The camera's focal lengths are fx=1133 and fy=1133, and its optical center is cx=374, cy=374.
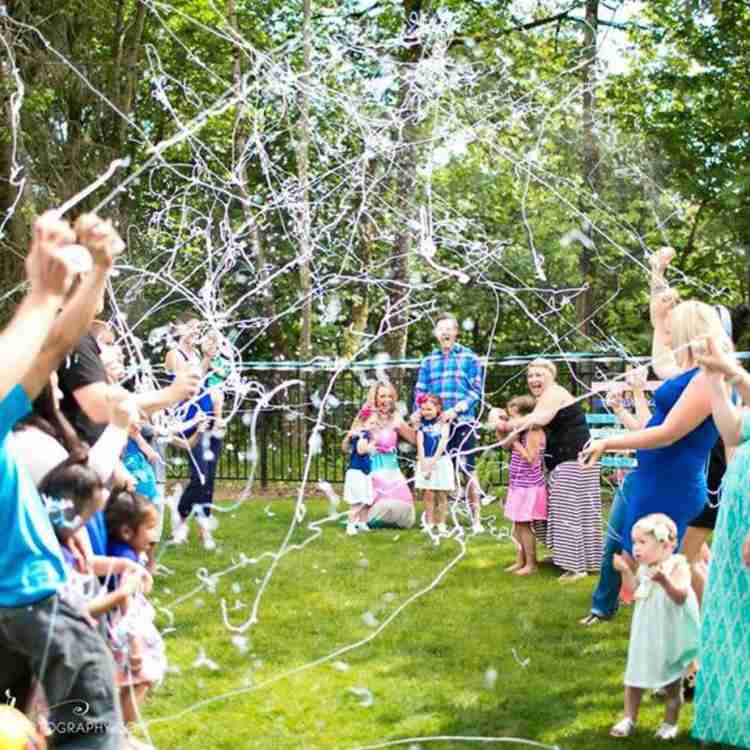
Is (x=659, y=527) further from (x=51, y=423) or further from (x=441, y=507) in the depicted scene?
(x=441, y=507)

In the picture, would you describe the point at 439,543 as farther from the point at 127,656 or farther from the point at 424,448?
the point at 127,656

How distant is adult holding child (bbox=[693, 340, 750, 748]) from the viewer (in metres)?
4.05

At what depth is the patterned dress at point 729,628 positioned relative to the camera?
4.05 meters

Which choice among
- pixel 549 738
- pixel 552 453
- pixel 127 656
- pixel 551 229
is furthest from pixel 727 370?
pixel 551 229

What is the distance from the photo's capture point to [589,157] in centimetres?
723

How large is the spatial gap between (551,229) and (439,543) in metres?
2.53

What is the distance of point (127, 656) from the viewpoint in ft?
13.1

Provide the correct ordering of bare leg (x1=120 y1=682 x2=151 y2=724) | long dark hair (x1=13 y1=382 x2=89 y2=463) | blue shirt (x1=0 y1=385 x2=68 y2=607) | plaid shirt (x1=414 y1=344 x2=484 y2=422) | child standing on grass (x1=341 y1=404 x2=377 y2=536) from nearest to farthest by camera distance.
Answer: blue shirt (x1=0 y1=385 x2=68 y2=607)
long dark hair (x1=13 y1=382 x2=89 y2=463)
bare leg (x1=120 y1=682 x2=151 y2=724)
plaid shirt (x1=414 y1=344 x2=484 y2=422)
child standing on grass (x1=341 y1=404 x2=377 y2=536)

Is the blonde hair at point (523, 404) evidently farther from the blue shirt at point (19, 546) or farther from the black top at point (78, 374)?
the blue shirt at point (19, 546)

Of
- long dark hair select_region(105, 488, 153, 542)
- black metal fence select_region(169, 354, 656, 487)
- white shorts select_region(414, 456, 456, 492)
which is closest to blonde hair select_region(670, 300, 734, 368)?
long dark hair select_region(105, 488, 153, 542)

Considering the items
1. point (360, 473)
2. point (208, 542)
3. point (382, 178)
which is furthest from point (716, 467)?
point (208, 542)

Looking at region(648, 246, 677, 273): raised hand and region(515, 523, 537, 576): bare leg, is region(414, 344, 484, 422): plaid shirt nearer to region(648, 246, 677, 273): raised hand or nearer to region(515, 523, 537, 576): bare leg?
region(515, 523, 537, 576): bare leg

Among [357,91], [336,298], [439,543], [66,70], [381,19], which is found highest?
[381,19]

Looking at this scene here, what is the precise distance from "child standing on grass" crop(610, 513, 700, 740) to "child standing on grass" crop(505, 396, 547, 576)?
9.98 ft
